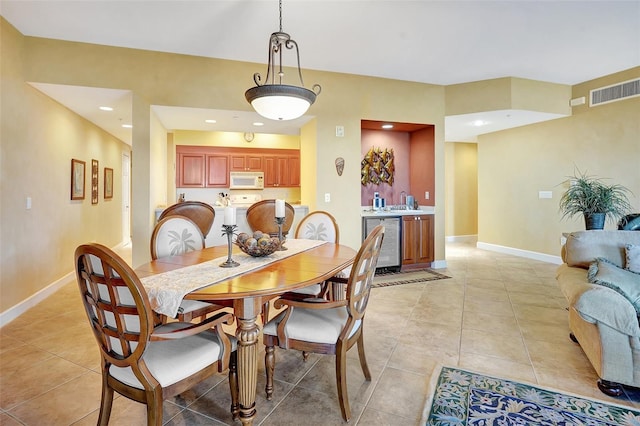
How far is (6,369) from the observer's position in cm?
222

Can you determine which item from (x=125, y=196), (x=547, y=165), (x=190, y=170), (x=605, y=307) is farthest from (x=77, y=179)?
(x=547, y=165)

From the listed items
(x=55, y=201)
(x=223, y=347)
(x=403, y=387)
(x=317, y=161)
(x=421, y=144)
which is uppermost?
(x=421, y=144)

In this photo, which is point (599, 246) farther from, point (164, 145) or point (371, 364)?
point (164, 145)

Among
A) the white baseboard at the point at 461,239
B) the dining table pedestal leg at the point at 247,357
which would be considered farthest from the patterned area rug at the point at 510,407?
the white baseboard at the point at 461,239

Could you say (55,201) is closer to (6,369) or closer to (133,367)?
(6,369)

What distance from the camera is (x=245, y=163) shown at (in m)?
6.36

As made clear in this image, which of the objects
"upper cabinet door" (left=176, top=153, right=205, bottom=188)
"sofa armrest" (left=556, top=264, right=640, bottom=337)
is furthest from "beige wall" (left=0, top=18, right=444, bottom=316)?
"sofa armrest" (left=556, top=264, right=640, bottom=337)

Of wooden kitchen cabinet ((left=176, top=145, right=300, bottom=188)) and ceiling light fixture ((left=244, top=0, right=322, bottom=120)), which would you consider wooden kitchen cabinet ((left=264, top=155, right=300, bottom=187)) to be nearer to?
wooden kitchen cabinet ((left=176, top=145, right=300, bottom=188))

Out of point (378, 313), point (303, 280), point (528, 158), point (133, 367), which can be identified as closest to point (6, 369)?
point (133, 367)

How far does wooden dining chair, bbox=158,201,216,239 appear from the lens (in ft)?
11.0

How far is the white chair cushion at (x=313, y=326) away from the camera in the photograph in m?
1.72

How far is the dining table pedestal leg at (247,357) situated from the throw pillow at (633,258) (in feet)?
8.38

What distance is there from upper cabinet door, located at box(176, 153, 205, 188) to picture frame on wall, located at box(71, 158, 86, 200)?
150 cm

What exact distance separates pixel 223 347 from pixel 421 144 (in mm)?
4708
